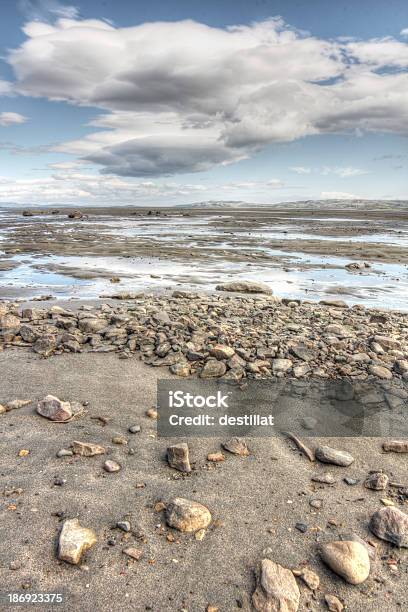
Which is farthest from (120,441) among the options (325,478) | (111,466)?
(325,478)

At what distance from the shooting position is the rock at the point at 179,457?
13.2 feet

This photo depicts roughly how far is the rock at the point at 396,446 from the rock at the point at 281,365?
1964 millimetres

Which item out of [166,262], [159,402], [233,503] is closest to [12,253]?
[166,262]

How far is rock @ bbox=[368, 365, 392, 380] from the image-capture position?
6.18 m

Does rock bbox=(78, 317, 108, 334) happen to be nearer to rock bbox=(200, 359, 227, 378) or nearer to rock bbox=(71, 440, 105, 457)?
rock bbox=(200, 359, 227, 378)

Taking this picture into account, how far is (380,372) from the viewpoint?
6.24 m

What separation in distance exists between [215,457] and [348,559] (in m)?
1.65

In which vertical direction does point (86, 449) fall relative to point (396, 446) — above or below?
above

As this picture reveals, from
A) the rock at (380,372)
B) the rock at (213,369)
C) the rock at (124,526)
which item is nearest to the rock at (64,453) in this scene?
the rock at (124,526)

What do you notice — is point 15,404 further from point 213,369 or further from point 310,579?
point 310,579

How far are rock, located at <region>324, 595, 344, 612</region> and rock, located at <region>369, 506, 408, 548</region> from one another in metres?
0.73

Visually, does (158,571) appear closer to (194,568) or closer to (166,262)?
(194,568)

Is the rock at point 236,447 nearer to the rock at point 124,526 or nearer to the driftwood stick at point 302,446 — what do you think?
the driftwood stick at point 302,446

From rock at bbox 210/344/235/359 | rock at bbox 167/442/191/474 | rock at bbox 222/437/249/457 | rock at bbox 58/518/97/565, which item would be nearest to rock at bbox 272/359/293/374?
rock at bbox 210/344/235/359
